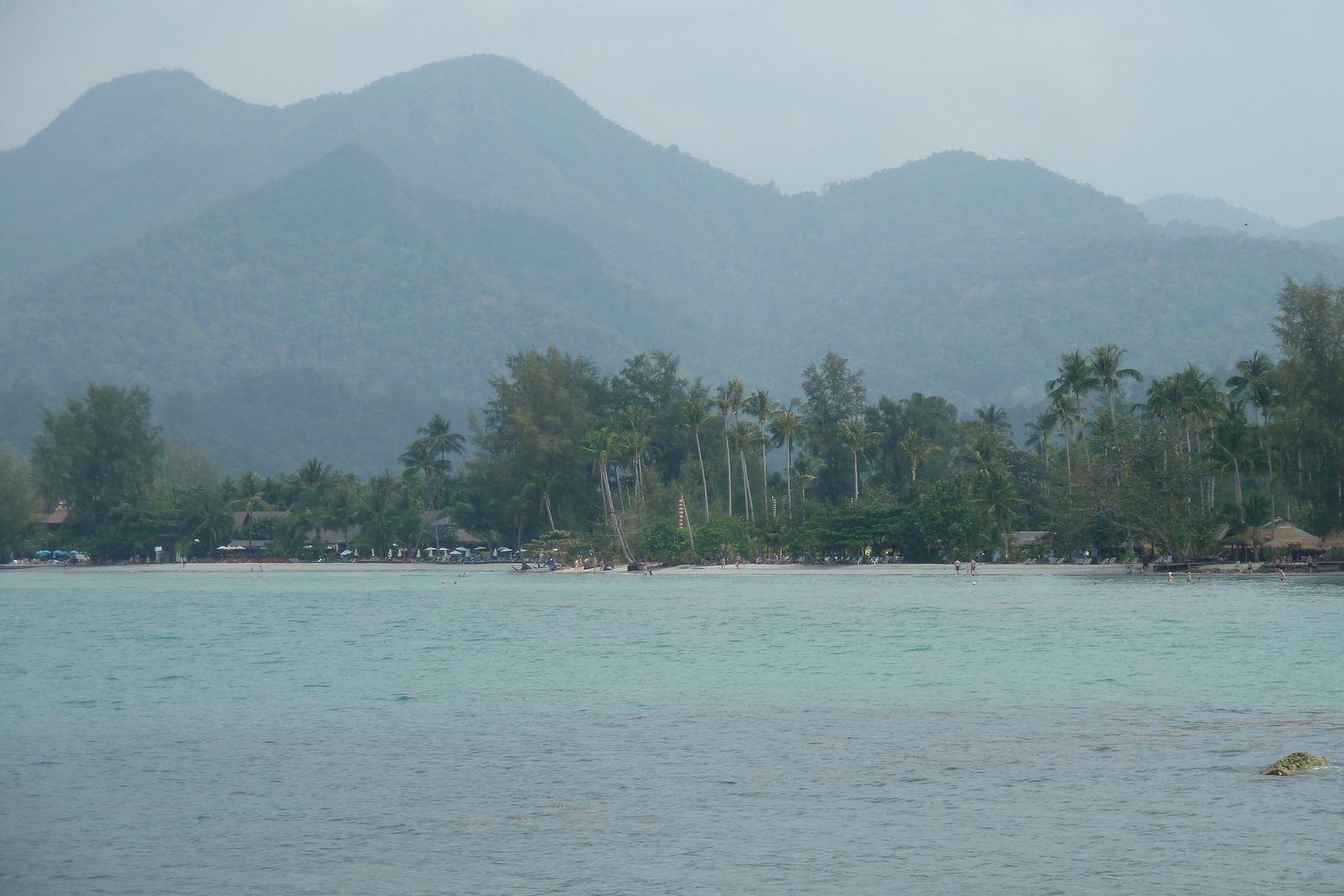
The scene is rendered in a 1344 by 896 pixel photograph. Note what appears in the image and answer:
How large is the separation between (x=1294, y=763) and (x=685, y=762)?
825 cm

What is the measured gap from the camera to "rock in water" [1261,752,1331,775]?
1645 cm

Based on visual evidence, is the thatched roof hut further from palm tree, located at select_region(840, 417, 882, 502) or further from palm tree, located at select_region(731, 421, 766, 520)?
palm tree, located at select_region(731, 421, 766, 520)

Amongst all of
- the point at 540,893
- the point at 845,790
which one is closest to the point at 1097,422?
the point at 845,790

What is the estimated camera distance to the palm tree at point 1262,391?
67.8 meters

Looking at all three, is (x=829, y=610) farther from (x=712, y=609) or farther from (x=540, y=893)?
(x=540, y=893)

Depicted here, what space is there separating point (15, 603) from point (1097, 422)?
2680 inches

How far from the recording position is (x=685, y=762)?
18422 millimetres

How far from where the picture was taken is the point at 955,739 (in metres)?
20.0

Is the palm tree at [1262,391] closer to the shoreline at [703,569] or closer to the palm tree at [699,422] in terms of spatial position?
the shoreline at [703,569]

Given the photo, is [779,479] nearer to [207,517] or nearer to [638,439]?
[638,439]

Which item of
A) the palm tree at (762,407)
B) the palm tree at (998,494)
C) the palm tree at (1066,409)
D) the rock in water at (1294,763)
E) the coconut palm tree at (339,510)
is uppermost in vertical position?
the palm tree at (762,407)

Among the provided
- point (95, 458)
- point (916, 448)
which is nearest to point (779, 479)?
point (916, 448)

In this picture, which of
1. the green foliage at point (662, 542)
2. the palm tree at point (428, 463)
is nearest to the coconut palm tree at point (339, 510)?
the palm tree at point (428, 463)

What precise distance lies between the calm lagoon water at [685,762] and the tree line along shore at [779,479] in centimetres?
2998
